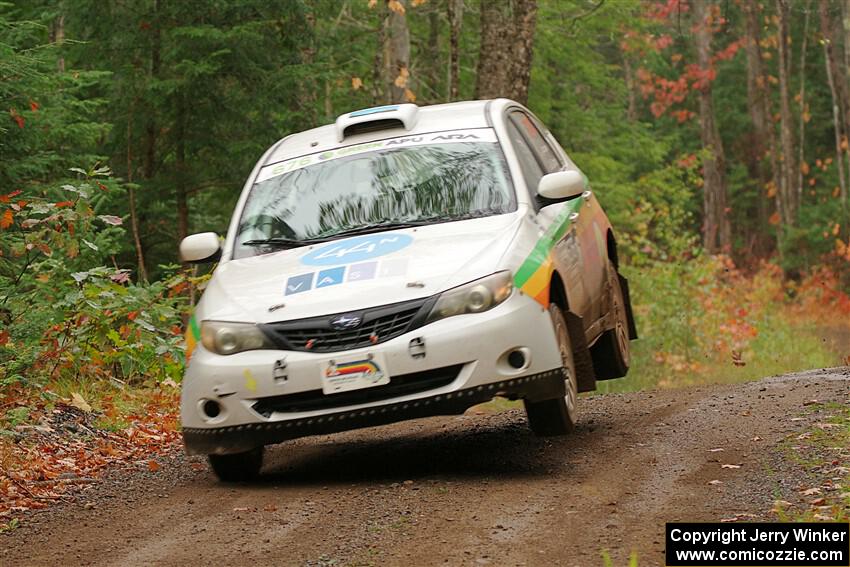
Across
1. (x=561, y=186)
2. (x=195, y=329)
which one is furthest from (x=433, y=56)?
(x=195, y=329)

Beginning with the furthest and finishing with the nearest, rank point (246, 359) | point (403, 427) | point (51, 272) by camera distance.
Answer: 1. point (51, 272)
2. point (403, 427)
3. point (246, 359)

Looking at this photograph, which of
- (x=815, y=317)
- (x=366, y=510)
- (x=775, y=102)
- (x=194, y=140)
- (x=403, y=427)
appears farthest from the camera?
(x=775, y=102)

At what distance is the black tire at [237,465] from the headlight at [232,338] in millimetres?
716

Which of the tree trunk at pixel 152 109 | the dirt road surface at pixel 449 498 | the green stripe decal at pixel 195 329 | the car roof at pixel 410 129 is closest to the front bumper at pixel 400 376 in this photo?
the green stripe decal at pixel 195 329

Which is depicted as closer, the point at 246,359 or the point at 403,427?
the point at 246,359

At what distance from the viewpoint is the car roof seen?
29.0ft

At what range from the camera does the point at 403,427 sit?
32.8 feet

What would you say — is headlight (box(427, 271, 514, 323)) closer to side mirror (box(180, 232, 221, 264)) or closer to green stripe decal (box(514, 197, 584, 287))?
green stripe decal (box(514, 197, 584, 287))

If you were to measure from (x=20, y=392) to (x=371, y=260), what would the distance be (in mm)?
3896

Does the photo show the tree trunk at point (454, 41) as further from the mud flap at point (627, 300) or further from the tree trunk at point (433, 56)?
the mud flap at point (627, 300)

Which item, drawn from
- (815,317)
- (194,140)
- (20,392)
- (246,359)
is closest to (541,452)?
(246,359)

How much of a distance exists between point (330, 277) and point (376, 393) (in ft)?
2.29

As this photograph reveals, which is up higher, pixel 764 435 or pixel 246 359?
pixel 246 359

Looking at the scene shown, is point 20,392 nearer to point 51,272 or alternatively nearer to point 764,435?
point 51,272
